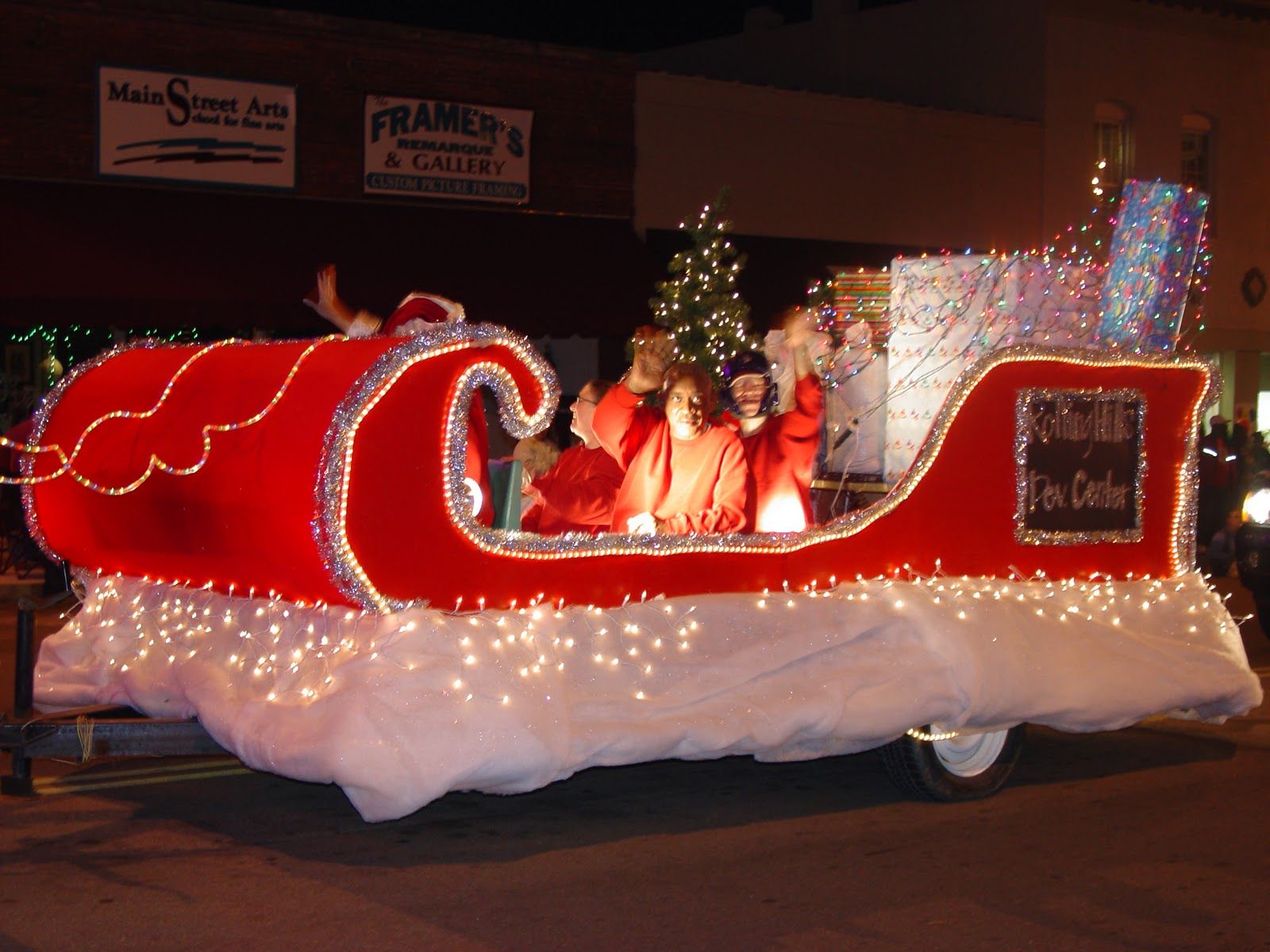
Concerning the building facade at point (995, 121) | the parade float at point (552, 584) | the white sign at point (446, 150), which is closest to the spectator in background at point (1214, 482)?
the building facade at point (995, 121)

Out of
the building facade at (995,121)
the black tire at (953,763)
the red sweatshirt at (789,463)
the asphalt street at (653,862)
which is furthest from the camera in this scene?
the building facade at (995,121)

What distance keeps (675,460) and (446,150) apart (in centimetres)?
1178

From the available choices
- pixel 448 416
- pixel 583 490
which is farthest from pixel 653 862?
pixel 583 490

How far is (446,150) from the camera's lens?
17609 millimetres

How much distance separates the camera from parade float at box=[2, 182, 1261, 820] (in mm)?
4953

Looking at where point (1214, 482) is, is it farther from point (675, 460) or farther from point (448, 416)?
point (448, 416)

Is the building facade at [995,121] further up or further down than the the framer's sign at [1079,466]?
further up

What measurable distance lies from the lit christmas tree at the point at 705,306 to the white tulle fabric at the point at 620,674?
4.97m

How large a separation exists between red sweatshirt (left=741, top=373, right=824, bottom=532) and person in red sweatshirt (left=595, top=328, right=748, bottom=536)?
0.99 feet

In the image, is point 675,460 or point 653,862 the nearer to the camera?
point 653,862

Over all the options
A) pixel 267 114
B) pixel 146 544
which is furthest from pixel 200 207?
pixel 146 544

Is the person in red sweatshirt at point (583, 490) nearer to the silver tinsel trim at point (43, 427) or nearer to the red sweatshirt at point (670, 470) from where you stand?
the red sweatshirt at point (670, 470)

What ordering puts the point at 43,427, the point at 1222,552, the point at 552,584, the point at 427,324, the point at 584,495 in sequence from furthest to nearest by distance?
the point at 1222,552 → the point at 584,495 → the point at 43,427 → the point at 427,324 → the point at 552,584

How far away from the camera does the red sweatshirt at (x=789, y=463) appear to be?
6734 mm
